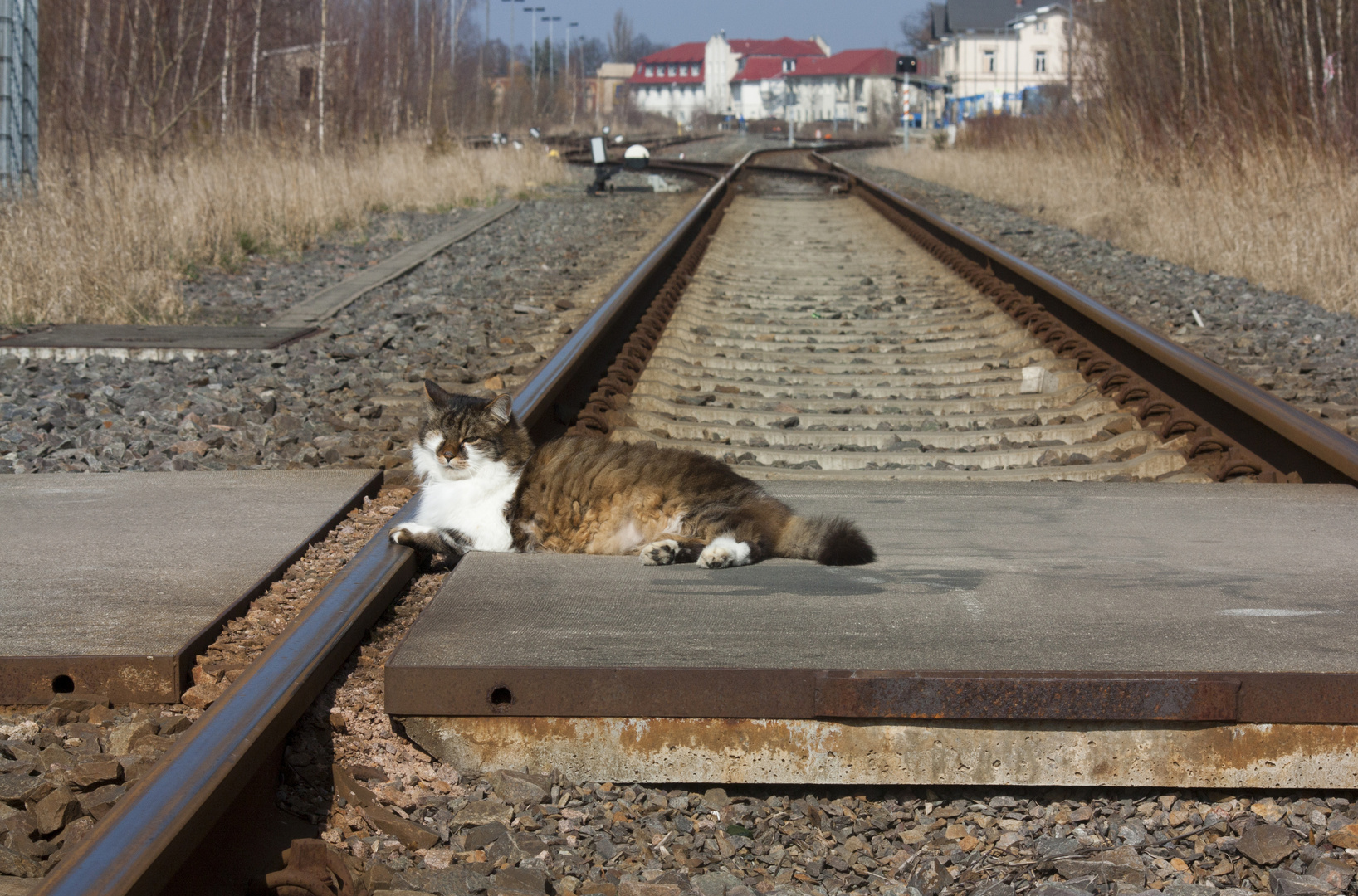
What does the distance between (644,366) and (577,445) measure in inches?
103

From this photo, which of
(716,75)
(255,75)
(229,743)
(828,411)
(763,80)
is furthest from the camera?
(716,75)

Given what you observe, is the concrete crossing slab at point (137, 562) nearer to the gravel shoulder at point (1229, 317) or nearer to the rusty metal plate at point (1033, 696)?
the rusty metal plate at point (1033, 696)

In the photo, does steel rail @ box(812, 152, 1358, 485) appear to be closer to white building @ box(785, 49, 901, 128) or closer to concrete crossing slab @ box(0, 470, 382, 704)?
concrete crossing slab @ box(0, 470, 382, 704)

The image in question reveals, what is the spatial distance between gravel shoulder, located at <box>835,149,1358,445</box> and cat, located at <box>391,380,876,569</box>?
2985 millimetres

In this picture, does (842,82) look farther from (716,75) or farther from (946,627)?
(946,627)

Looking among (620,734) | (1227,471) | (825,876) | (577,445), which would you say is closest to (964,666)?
(825,876)

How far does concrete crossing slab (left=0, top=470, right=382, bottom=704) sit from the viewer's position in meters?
2.86

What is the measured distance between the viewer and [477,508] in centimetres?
389

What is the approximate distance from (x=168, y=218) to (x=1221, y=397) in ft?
30.5

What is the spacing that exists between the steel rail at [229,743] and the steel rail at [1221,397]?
3.24 metres

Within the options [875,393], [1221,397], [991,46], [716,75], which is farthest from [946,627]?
[716,75]

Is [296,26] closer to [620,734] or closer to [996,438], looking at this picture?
[996,438]

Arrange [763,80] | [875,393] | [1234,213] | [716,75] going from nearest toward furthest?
[875,393], [1234,213], [763,80], [716,75]

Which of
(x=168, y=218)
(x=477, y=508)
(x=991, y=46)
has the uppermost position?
(x=991, y=46)
